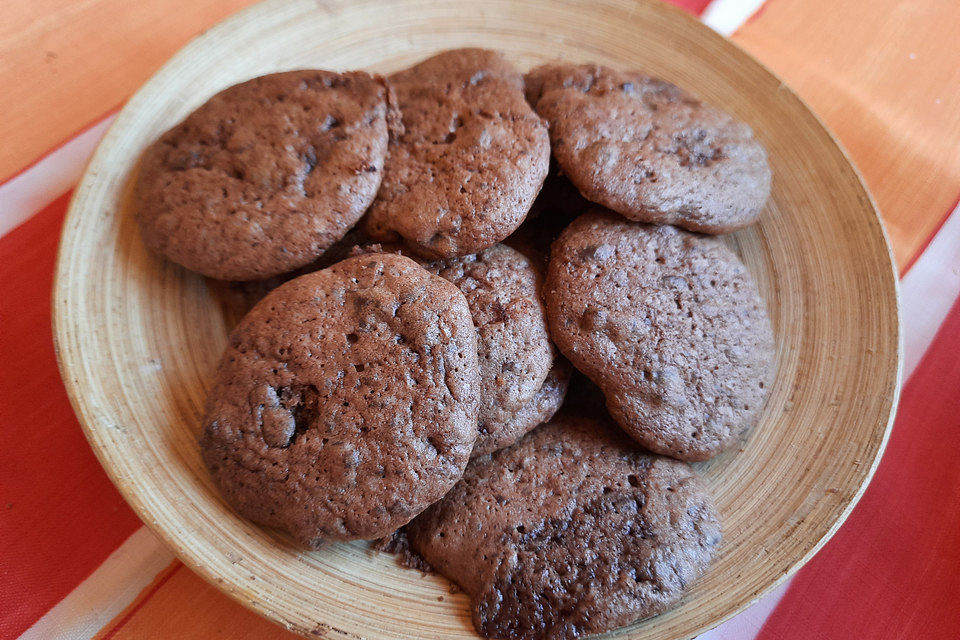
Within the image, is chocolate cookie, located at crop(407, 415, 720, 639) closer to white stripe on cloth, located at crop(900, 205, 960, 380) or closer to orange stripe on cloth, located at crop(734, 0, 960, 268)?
white stripe on cloth, located at crop(900, 205, 960, 380)

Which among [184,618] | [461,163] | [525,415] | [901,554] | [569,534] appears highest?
[461,163]

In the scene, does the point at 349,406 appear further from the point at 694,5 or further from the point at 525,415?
the point at 694,5

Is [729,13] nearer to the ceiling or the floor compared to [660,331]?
nearer to the ceiling

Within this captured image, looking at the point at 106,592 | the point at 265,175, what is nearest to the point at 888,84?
the point at 265,175

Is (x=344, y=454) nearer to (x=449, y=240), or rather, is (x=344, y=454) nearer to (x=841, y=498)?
(x=449, y=240)

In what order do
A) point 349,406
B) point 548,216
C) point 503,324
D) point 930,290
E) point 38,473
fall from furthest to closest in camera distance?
point 930,290 → point 548,216 → point 38,473 → point 503,324 → point 349,406

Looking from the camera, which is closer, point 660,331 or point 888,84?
point 660,331

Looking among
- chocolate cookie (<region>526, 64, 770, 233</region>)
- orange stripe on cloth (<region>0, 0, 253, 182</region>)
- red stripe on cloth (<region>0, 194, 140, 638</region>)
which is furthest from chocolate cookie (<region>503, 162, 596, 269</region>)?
orange stripe on cloth (<region>0, 0, 253, 182</region>)
